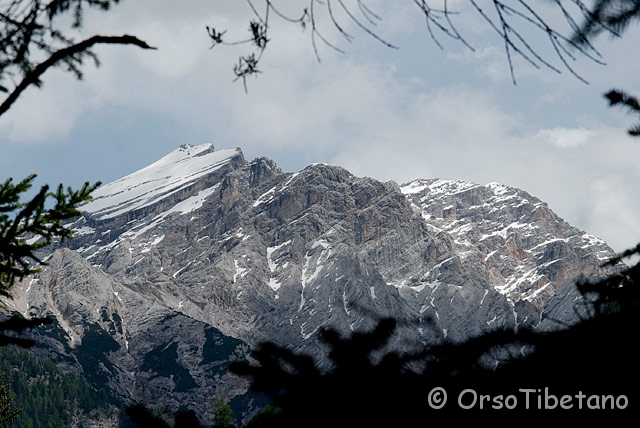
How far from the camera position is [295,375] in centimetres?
335

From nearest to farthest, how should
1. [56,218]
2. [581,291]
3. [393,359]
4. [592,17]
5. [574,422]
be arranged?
[574,422], [393,359], [592,17], [581,291], [56,218]

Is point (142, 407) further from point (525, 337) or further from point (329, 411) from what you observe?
point (525, 337)

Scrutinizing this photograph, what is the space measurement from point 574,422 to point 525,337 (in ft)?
1.34

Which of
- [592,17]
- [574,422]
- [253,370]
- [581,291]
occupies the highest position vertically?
[592,17]

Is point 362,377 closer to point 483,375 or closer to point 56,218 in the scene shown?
point 483,375

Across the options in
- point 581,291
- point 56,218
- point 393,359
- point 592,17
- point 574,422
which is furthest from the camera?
point 56,218

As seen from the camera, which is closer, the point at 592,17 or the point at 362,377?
the point at 362,377

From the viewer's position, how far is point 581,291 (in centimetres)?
566

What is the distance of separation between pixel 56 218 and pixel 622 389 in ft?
30.7

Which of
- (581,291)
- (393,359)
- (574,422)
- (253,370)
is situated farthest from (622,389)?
(581,291)

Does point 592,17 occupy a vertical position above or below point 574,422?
above

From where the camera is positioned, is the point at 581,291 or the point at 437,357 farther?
the point at 581,291

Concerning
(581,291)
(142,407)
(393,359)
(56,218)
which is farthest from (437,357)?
(56,218)

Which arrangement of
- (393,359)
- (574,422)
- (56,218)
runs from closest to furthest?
(574,422) → (393,359) → (56,218)
